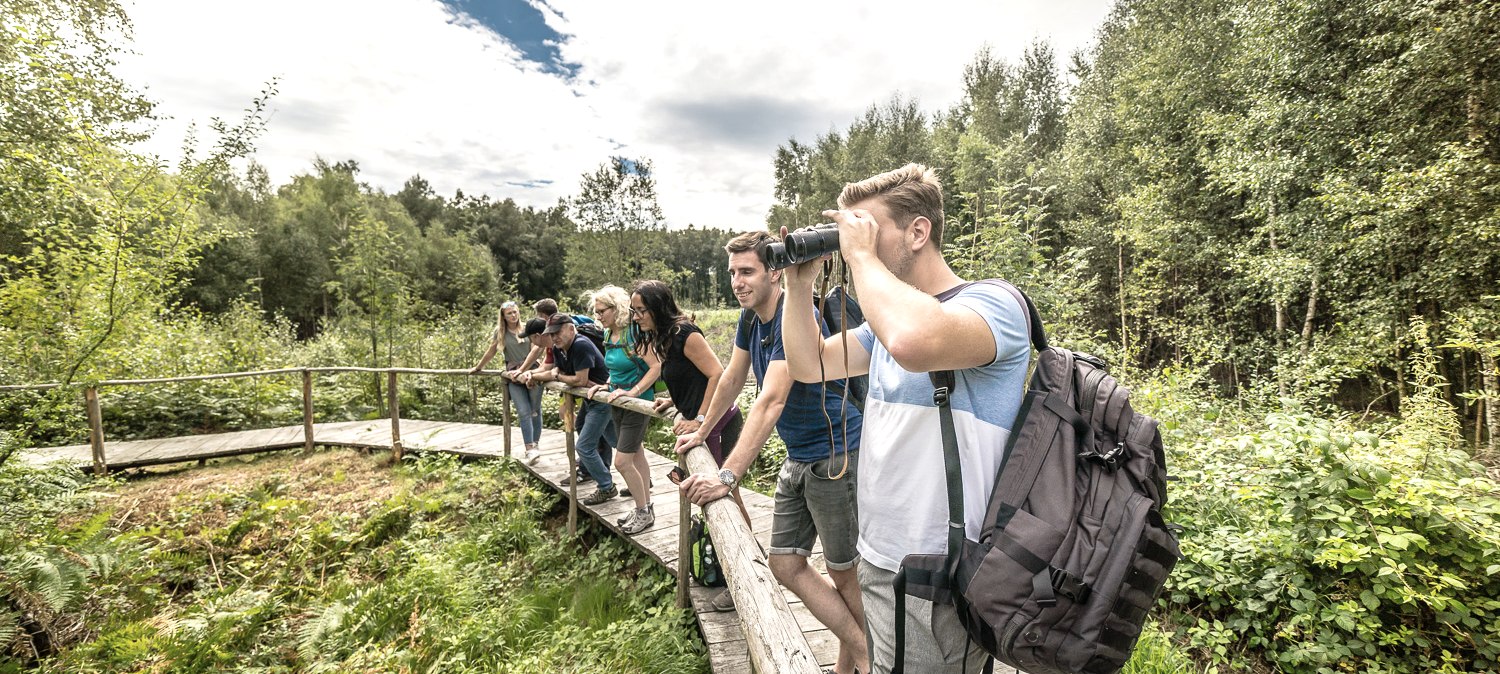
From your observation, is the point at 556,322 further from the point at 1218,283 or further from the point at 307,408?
the point at 1218,283

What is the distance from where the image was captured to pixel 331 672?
345 centimetres

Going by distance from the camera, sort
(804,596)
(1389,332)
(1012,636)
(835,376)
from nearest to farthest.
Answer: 1. (1012,636)
2. (835,376)
3. (804,596)
4. (1389,332)

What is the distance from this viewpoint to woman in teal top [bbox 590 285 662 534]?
12.8 feet

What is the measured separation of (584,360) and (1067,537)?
14.2 feet

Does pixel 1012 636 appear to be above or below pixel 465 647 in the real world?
above

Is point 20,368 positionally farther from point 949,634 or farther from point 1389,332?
point 1389,332

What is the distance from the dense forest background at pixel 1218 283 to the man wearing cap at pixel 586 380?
11.8 feet

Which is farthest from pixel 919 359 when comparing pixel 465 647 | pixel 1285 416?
pixel 465 647

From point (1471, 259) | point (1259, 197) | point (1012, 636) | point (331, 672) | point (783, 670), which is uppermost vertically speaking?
point (1259, 197)

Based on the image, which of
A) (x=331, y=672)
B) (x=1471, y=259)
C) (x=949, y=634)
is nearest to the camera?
(x=949, y=634)

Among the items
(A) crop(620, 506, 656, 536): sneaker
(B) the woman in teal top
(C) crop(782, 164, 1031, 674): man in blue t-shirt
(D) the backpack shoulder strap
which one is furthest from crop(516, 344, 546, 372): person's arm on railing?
(D) the backpack shoulder strap

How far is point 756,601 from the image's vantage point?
1.50 m

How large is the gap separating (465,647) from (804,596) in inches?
111

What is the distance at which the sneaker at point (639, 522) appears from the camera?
13.3ft
